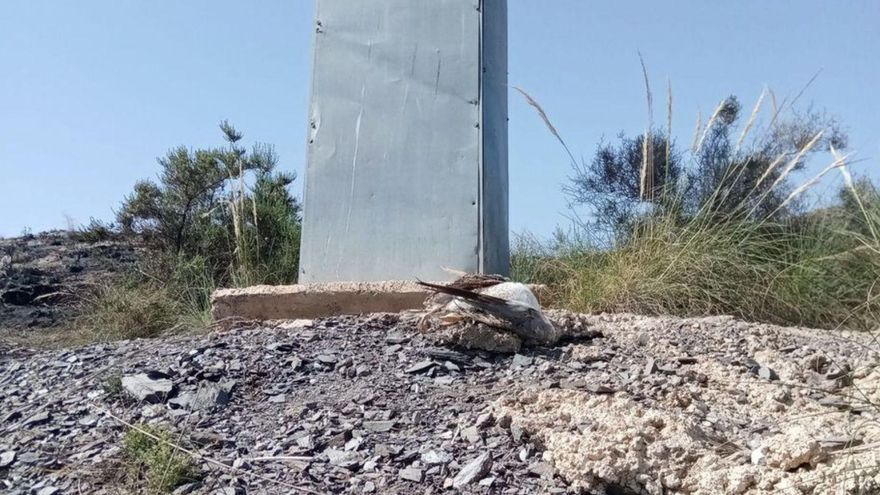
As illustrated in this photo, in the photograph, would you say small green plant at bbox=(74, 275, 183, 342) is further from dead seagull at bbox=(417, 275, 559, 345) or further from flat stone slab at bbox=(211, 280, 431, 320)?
dead seagull at bbox=(417, 275, 559, 345)

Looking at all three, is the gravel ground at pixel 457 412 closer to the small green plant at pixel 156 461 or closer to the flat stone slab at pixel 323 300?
the small green plant at pixel 156 461

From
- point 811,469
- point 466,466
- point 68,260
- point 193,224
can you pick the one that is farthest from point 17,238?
point 811,469

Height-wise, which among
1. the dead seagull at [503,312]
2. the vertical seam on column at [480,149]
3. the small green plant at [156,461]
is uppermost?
the vertical seam on column at [480,149]

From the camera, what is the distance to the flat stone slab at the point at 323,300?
3.84 meters

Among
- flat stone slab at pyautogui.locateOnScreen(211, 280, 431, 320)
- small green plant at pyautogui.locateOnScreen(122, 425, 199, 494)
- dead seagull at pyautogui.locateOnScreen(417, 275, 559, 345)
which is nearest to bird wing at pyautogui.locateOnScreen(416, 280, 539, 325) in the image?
dead seagull at pyautogui.locateOnScreen(417, 275, 559, 345)

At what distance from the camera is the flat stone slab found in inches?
151

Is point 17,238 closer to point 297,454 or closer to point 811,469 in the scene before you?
point 297,454

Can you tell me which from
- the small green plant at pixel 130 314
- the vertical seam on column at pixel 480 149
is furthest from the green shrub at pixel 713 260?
the small green plant at pixel 130 314

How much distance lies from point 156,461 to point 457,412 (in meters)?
0.85

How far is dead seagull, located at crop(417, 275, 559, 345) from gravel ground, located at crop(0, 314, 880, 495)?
0.26 feet

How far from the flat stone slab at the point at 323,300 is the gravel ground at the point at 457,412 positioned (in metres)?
0.27

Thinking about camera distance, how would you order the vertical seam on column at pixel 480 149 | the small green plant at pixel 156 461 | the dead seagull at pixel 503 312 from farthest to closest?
the vertical seam on column at pixel 480 149, the dead seagull at pixel 503 312, the small green plant at pixel 156 461

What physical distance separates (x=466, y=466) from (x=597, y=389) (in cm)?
61

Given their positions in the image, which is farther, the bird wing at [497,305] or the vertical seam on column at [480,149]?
the vertical seam on column at [480,149]
